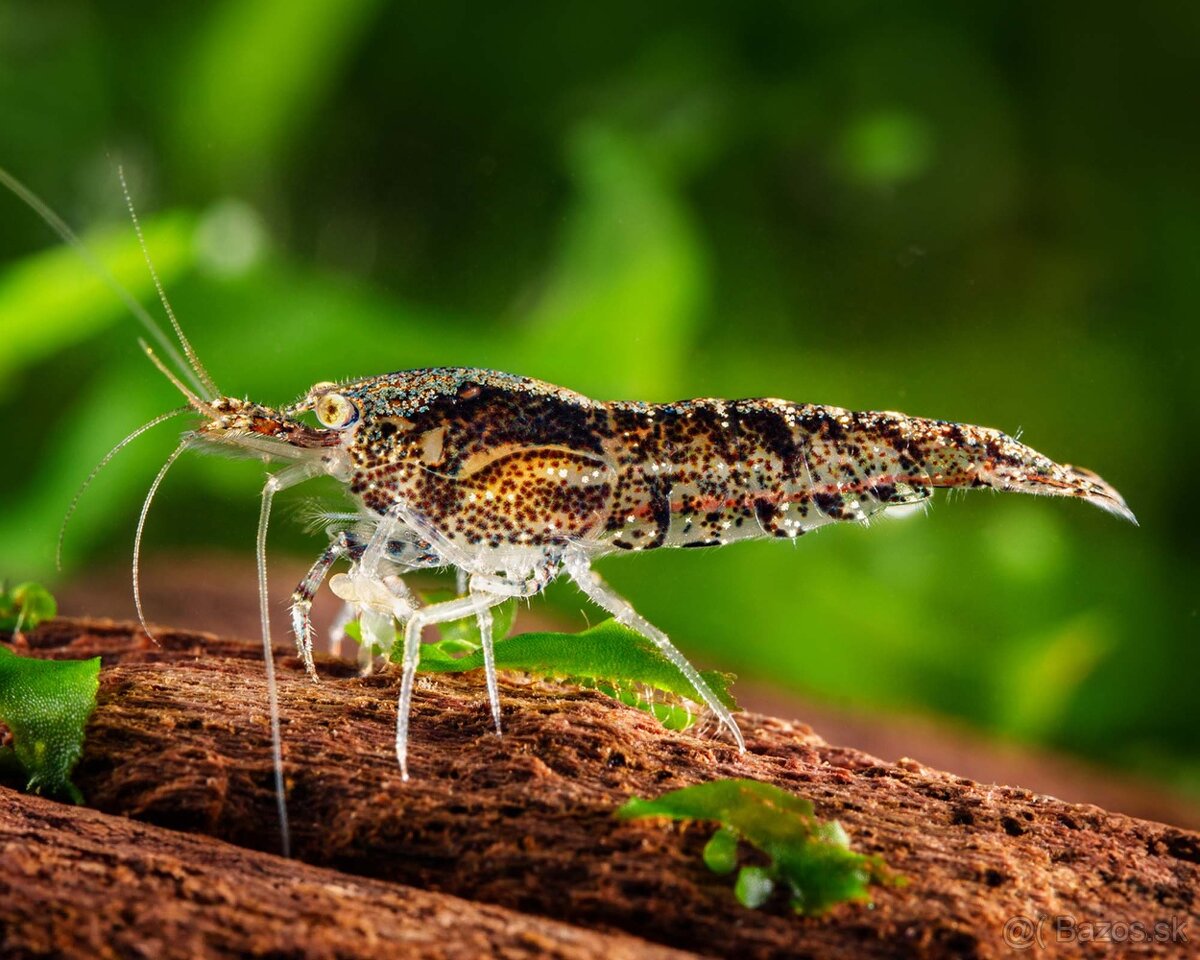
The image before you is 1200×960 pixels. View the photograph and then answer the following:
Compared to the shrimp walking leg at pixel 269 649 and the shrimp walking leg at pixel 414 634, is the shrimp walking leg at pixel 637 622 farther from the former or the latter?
the shrimp walking leg at pixel 269 649

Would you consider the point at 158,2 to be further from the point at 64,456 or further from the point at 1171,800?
the point at 1171,800

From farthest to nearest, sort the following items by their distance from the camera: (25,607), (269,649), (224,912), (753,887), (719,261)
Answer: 1. (719,261)
2. (25,607)
3. (269,649)
4. (753,887)
5. (224,912)

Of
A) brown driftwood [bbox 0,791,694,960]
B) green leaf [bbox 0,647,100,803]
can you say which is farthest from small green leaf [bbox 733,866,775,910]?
green leaf [bbox 0,647,100,803]

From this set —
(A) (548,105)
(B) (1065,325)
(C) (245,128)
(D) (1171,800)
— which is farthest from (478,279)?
(D) (1171,800)

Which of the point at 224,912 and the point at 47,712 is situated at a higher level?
the point at 47,712

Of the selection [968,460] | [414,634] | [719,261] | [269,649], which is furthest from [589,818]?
[719,261]

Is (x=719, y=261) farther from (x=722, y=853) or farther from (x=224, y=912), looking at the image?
(x=224, y=912)

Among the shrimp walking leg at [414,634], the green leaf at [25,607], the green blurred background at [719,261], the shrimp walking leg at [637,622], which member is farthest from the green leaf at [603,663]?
the green blurred background at [719,261]
